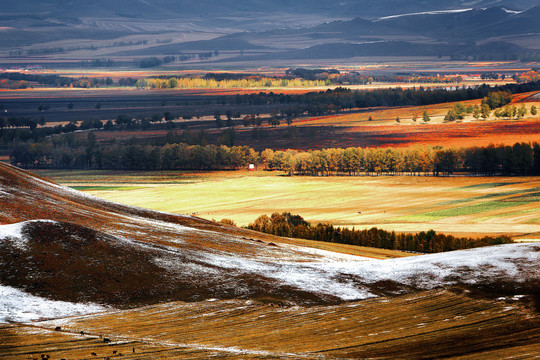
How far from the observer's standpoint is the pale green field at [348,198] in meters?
112

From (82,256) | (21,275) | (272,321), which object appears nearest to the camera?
(272,321)

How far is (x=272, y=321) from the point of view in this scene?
42156 millimetres

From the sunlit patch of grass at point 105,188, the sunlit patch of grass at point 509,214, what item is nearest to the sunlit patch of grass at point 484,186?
the sunlit patch of grass at point 509,214

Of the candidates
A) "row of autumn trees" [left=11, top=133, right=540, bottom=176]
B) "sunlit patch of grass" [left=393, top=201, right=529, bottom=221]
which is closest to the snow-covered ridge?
"sunlit patch of grass" [left=393, top=201, right=529, bottom=221]

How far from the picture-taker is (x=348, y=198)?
139 m

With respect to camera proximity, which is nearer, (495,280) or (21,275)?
(21,275)

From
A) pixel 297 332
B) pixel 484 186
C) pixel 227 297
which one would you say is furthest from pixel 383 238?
pixel 484 186

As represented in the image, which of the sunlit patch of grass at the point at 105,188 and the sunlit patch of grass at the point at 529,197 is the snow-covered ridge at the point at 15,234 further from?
the sunlit patch of grass at the point at 105,188

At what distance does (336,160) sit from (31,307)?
13861 cm

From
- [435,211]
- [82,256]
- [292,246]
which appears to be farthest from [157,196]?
[82,256]

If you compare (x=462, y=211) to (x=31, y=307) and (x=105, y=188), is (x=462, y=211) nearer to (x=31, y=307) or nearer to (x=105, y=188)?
(x=105, y=188)

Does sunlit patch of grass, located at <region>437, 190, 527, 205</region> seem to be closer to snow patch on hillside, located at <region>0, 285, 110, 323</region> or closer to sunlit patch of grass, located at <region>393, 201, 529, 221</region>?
sunlit patch of grass, located at <region>393, 201, 529, 221</region>

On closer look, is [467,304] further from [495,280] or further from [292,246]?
[292,246]

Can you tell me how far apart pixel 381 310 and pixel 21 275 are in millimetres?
22021
